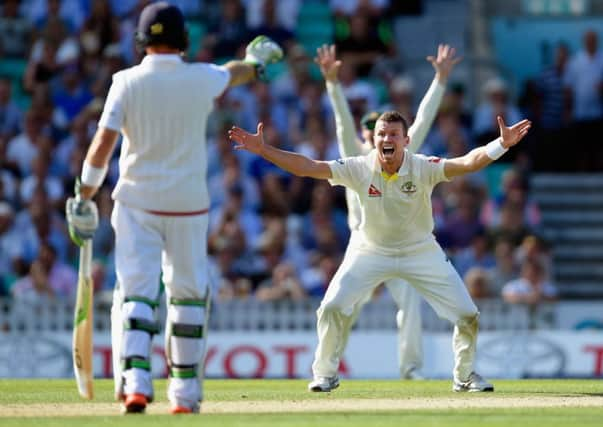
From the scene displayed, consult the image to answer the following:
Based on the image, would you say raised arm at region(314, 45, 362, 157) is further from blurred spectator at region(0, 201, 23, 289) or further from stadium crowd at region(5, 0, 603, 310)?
blurred spectator at region(0, 201, 23, 289)

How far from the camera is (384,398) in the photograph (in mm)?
10383

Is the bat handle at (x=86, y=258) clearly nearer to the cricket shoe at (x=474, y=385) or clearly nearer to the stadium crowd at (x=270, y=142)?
the cricket shoe at (x=474, y=385)

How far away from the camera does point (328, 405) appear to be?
380 inches

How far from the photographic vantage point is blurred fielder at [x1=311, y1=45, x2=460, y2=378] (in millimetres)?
12445

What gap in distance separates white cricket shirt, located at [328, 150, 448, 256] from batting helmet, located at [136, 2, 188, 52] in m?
2.03

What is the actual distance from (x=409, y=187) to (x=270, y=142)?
7.95 meters

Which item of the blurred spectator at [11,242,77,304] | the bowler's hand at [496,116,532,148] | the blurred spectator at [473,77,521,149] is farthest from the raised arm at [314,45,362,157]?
the blurred spectator at [473,77,521,149]

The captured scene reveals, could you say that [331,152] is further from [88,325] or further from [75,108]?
[88,325]

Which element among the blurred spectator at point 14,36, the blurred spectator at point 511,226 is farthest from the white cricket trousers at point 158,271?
the blurred spectator at point 14,36

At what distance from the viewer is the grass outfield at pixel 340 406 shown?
8.44m

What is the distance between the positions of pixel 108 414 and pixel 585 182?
1246 centimetres

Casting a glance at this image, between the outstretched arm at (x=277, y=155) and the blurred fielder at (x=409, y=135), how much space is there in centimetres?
150

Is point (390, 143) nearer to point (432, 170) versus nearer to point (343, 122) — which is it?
point (432, 170)

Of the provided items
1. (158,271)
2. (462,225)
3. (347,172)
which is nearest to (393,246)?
(347,172)
